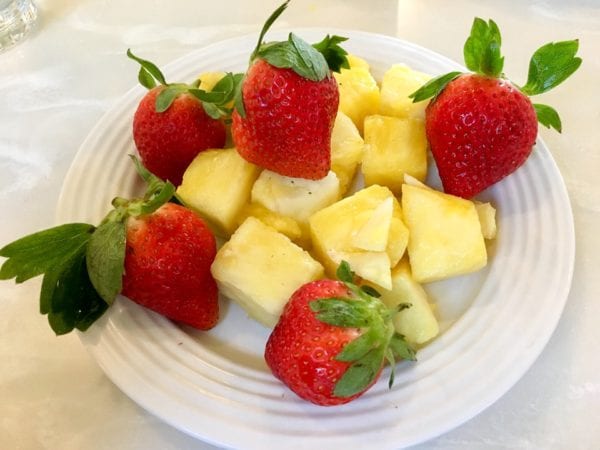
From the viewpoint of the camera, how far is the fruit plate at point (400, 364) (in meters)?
0.82

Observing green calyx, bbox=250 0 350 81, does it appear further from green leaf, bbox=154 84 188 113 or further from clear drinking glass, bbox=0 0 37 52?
clear drinking glass, bbox=0 0 37 52

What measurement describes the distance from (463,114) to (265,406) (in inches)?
21.3

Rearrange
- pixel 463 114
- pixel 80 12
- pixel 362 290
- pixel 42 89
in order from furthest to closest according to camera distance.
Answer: pixel 80 12 < pixel 42 89 < pixel 463 114 < pixel 362 290

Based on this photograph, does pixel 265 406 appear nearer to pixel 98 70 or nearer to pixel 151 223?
pixel 151 223

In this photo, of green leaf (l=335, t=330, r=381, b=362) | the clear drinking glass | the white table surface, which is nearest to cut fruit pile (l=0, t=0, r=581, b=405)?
green leaf (l=335, t=330, r=381, b=362)

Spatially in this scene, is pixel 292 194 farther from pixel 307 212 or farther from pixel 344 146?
pixel 344 146

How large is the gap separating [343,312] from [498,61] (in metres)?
0.49

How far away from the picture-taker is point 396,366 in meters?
0.89

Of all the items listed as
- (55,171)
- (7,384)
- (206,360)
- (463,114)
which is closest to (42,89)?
(55,171)

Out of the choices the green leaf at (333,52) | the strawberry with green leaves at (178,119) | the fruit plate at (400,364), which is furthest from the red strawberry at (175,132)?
the green leaf at (333,52)

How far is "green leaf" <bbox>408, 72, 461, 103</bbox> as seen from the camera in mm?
1017

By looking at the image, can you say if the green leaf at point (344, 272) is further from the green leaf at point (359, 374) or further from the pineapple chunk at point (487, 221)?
the pineapple chunk at point (487, 221)

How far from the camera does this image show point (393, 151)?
107 centimetres

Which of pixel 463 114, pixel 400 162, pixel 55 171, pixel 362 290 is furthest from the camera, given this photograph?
pixel 55 171
